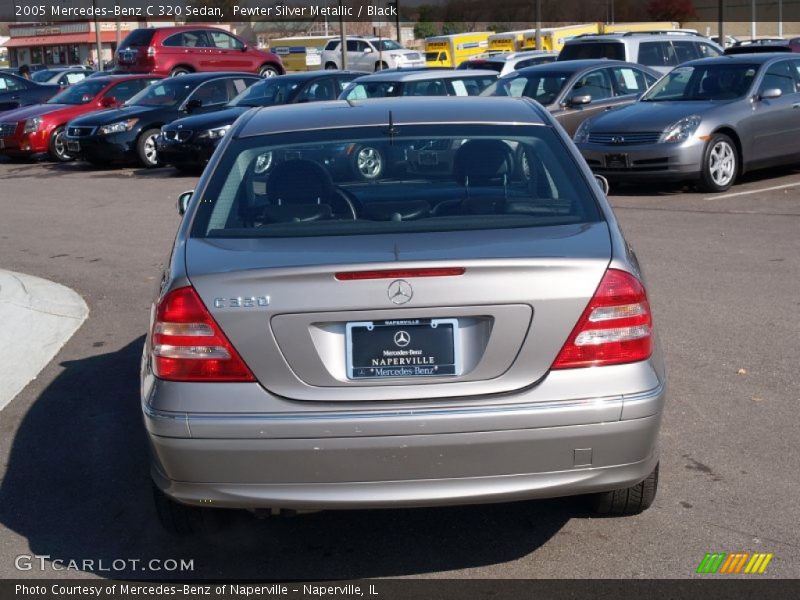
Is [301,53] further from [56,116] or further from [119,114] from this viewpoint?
[119,114]

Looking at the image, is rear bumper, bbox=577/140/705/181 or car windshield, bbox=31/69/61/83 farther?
car windshield, bbox=31/69/61/83

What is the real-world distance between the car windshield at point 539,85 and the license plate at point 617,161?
11.0 feet

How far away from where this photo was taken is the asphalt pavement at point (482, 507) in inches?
167

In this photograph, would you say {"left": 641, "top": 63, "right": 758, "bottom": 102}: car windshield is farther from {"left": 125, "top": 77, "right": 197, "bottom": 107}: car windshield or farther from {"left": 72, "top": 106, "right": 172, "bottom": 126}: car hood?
{"left": 125, "top": 77, "right": 197, "bottom": 107}: car windshield

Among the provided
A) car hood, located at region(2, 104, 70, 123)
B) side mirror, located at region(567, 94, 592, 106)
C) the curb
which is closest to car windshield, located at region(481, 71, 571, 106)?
side mirror, located at region(567, 94, 592, 106)

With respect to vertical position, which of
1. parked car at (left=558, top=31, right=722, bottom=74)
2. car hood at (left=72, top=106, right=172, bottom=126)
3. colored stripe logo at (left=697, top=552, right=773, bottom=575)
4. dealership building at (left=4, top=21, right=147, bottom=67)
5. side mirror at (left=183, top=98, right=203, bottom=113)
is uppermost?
dealership building at (left=4, top=21, right=147, bottom=67)

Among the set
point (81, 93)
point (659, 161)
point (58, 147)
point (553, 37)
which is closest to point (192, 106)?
point (58, 147)

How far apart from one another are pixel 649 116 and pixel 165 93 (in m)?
10.1

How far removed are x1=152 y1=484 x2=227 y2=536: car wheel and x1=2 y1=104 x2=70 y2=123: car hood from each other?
62.9ft

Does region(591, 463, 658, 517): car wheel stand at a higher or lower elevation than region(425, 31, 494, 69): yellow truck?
lower

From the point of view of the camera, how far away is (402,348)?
3715 mm

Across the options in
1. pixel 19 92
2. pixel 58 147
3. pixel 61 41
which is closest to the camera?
pixel 58 147

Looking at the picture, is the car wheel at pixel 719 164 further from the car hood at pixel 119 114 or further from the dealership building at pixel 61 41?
the dealership building at pixel 61 41

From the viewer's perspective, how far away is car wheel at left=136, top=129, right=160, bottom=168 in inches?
779
